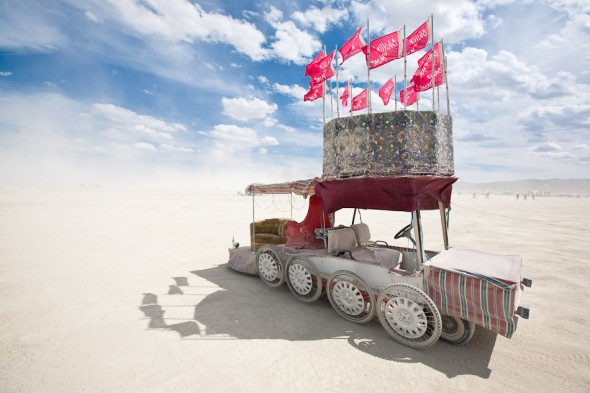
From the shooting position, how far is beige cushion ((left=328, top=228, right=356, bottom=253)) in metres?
7.49

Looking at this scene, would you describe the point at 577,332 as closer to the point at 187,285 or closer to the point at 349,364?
the point at 349,364

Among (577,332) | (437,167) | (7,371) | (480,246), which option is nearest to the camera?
(7,371)

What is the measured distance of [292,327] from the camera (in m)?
5.88

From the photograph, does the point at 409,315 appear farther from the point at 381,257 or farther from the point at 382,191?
the point at 382,191

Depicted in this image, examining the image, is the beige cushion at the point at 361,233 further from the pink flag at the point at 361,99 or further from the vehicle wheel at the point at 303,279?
the pink flag at the point at 361,99

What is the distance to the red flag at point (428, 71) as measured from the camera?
7.28 metres

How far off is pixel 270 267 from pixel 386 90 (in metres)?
8.41

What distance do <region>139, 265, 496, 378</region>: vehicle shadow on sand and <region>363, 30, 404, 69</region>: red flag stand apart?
21.7ft

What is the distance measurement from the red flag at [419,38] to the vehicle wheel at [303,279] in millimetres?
6326

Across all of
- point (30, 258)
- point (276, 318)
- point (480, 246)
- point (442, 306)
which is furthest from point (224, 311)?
point (480, 246)

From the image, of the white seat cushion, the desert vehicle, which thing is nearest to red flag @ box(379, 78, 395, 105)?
the desert vehicle

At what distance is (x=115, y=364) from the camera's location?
4543 mm

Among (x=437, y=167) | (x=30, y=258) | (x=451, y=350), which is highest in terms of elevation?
(x=437, y=167)

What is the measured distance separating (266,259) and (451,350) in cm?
509
